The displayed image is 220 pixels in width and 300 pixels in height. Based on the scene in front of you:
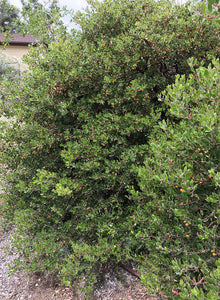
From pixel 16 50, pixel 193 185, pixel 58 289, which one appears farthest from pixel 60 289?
pixel 16 50

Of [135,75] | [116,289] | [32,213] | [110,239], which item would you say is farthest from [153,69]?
[116,289]

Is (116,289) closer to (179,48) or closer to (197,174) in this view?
(197,174)

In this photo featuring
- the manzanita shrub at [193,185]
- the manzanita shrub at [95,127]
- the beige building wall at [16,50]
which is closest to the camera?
the manzanita shrub at [193,185]

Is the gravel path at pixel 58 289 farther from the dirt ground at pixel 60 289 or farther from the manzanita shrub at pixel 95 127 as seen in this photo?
the manzanita shrub at pixel 95 127

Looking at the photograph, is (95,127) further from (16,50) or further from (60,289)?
(16,50)

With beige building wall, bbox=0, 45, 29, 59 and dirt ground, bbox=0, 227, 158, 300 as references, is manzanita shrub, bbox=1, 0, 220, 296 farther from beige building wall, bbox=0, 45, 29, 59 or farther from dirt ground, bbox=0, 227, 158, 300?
beige building wall, bbox=0, 45, 29, 59

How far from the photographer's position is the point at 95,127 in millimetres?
4016


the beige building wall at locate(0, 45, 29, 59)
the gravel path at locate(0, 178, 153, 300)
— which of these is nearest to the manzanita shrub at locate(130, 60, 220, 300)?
the gravel path at locate(0, 178, 153, 300)

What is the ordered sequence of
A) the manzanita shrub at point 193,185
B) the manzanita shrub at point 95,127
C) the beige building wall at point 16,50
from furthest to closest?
1. the beige building wall at point 16,50
2. the manzanita shrub at point 95,127
3. the manzanita shrub at point 193,185

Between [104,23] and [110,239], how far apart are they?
14.5 feet

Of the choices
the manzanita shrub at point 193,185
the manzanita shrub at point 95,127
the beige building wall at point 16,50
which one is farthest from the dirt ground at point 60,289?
the beige building wall at point 16,50

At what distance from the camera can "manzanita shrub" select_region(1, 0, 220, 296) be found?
384 cm

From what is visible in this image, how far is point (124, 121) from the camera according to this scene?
4.01 meters

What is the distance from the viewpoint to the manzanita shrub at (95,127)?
3.84m
